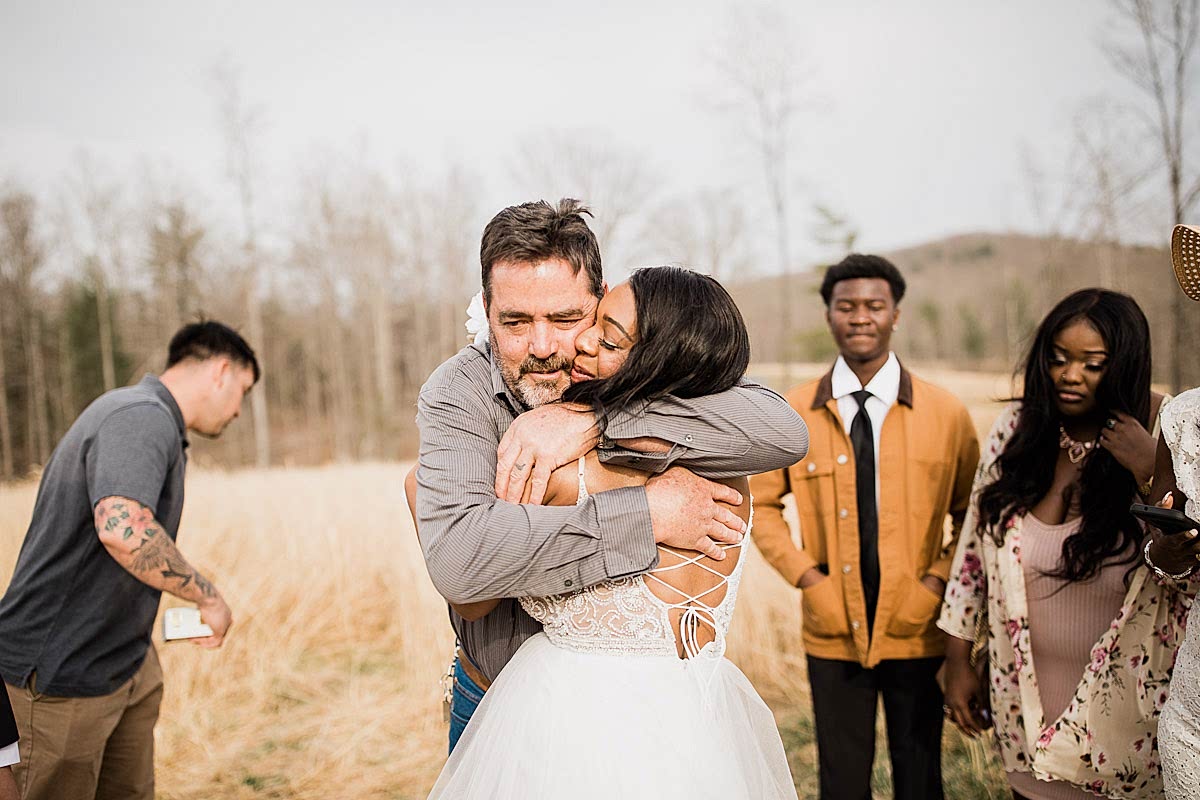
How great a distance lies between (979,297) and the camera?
270ft

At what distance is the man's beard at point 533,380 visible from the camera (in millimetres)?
2154

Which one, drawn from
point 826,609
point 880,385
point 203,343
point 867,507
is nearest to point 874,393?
point 880,385

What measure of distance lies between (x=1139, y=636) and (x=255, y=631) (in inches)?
243

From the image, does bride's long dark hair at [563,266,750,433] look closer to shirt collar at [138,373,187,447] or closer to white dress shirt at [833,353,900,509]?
white dress shirt at [833,353,900,509]

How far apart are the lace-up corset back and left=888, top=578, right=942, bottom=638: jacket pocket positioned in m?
1.67

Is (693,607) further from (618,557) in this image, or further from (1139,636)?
(1139,636)

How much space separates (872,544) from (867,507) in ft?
0.53

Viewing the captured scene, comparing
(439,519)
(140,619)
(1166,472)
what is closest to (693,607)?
(439,519)

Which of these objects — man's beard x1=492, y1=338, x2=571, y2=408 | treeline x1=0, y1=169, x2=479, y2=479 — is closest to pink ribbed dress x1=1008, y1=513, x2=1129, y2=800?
man's beard x1=492, y1=338, x2=571, y2=408

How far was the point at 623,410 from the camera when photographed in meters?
1.87

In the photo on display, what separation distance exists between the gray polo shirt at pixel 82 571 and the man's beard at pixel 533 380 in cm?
179

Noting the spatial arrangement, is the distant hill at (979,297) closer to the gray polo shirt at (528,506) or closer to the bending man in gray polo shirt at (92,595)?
the gray polo shirt at (528,506)

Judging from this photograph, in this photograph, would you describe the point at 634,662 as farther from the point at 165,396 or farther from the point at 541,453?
the point at 165,396

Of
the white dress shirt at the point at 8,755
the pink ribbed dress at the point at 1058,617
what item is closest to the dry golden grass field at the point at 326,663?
the pink ribbed dress at the point at 1058,617
